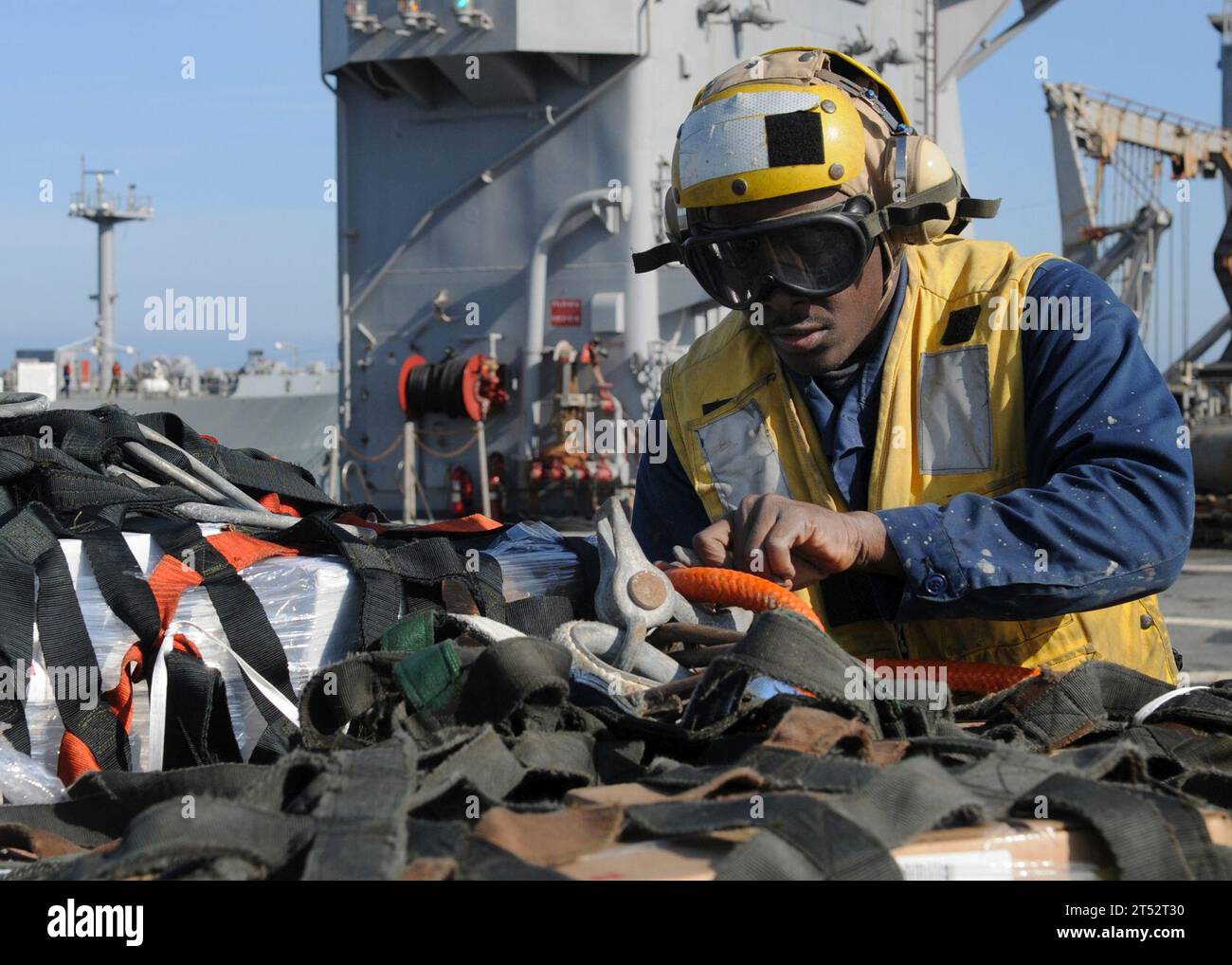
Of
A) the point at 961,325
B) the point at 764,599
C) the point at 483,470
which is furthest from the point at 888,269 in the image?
the point at 483,470

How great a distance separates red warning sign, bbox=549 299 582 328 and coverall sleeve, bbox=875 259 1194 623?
13619mm

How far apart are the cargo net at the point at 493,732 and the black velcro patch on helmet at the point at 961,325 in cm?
66

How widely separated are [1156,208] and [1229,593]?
58.8 feet

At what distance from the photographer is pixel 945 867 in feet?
4.23

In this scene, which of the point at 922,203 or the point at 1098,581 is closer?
the point at 1098,581

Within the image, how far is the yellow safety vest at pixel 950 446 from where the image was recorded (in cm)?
267

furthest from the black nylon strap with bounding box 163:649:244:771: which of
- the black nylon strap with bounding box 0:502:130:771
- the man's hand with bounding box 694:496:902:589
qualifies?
the man's hand with bounding box 694:496:902:589

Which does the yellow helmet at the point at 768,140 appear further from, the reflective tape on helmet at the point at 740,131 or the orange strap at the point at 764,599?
the orange strap at the point at 764,599

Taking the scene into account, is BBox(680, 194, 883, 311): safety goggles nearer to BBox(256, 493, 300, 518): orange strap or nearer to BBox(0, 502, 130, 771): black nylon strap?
BBox(256, 493, 300, 518): orange strap

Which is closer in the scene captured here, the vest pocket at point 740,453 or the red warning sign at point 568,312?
the vest pocket at point 740,453

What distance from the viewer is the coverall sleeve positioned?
7.58 feet

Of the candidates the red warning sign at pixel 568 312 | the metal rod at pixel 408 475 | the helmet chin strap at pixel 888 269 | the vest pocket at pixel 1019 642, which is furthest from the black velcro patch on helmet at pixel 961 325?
the metal rod at pixel 408 475
